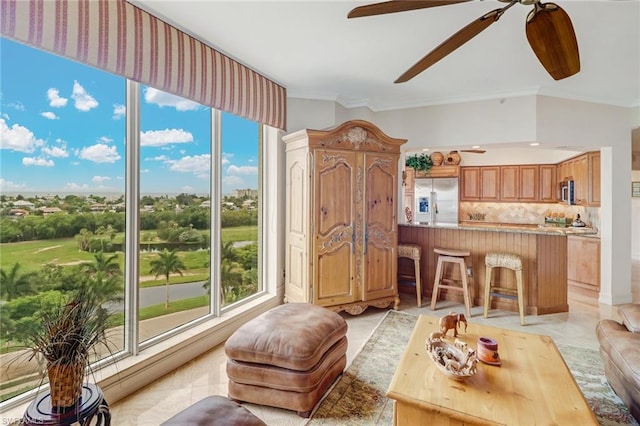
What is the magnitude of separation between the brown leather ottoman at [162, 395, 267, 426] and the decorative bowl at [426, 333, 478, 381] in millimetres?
902

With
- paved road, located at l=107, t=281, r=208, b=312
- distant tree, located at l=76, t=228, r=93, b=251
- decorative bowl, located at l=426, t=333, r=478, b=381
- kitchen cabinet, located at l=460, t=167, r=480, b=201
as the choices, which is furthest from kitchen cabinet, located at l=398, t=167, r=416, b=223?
distant tree, located at l=76, t=228, r=93, b=251

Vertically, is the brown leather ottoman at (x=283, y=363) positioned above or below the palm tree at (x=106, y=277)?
below

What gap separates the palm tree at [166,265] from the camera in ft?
8.35

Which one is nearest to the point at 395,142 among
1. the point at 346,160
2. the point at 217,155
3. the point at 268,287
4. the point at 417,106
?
the point at 346,160

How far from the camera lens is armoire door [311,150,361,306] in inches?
131

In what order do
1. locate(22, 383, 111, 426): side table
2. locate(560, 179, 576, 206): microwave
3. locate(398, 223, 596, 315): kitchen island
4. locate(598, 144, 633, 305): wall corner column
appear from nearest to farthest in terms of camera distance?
locate(22, 383, 111, 426): side table, locate(398, 223, 596, 315): kitchen island, locate(598, 144, 633, 305): wall corner column, locate(560, 179, 576, 206): microwave

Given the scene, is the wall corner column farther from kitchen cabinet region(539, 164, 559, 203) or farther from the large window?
the large window

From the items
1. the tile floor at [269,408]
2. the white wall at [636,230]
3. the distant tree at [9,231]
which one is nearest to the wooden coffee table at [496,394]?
the tile floor at [269,408]

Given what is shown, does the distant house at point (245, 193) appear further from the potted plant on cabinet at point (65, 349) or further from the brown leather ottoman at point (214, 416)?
the brown leather ottoman at point (214, 416)

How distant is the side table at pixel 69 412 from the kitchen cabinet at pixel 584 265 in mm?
5518

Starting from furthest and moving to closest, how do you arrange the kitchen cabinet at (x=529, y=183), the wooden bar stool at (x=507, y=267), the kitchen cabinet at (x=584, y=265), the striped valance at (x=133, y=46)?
the kitchen cabinet at (x=529, y=183)
the kitchen cabinet at (x=584, y=265)
the wooden bar stool at (x=507, y=267)
the striped valance at (x=133, y=46)

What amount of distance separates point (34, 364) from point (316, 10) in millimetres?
2921

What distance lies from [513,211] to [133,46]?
7.29 meters

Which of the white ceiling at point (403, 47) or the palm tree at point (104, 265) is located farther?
the white ceiling at point (403, 47)
